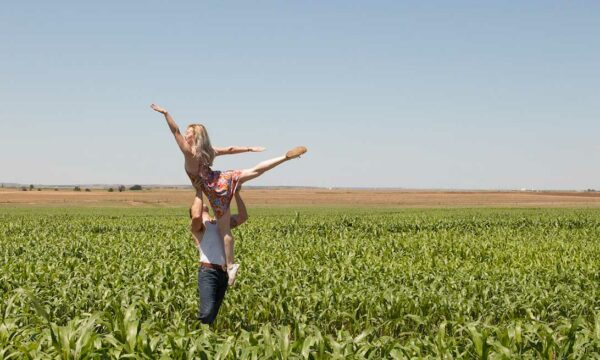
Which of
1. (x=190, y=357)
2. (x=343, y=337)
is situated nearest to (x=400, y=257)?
(x=343, y=337)

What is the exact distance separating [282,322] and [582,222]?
3099 centimetres

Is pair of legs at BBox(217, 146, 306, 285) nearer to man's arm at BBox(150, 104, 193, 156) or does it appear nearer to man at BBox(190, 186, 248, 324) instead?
man at BBox(190, 186, 248, 324)

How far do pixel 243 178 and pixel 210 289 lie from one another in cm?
128

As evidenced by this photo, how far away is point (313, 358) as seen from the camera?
16.5ft

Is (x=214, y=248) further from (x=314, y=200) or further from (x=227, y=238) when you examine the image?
(x=314, y=200)

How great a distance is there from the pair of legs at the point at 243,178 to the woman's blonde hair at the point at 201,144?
0.42m

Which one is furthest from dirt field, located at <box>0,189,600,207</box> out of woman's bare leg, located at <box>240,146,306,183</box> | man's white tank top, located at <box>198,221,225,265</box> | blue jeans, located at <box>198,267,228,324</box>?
woman's bare leg, located at <box>240,146,306,183</box>

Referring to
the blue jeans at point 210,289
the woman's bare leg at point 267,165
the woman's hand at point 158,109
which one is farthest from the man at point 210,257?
the woman's hand at point 158,109

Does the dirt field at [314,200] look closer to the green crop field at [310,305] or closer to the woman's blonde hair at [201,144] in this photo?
the green crop field at [310,305]

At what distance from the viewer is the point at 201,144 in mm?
5523

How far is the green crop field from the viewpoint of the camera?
16.5 ft

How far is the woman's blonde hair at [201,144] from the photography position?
18.1 ft

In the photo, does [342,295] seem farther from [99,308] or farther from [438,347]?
[438,347]

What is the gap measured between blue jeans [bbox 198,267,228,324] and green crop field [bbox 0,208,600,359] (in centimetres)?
59
